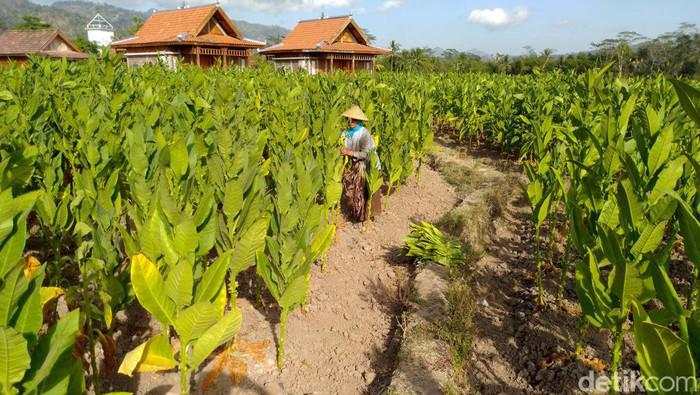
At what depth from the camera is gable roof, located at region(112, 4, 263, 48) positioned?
25.9 metres

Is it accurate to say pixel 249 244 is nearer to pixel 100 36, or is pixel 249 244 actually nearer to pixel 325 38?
pixel 325 38

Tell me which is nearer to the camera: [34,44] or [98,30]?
[34,44]

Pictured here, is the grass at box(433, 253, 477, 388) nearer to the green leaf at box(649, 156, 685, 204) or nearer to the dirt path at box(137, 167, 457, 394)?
the dirt path at box(137, 167, 457, 394)

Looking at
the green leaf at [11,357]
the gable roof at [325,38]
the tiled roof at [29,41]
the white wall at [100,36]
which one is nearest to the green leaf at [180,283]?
the green leaf at [11,357]

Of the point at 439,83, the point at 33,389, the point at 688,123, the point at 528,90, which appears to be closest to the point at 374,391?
the point at 33,389

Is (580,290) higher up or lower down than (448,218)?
higher up

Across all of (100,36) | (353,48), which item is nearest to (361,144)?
(353,48)

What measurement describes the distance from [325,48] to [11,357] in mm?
28386

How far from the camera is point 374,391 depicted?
287 centimetres

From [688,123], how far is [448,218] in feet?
8.10

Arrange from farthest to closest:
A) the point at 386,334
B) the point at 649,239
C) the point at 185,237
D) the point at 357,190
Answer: the point at 357,190 → the point at 386,334 → the point at 649,239 → the point at 185,237

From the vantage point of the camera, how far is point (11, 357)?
1093 millimetres

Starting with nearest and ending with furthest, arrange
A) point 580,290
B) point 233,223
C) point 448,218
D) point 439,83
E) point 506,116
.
Answer: point 580,290 → point 233,223 → point 448,218 → point 506,116 → point 439,83

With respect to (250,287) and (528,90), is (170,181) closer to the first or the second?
(250,287)
